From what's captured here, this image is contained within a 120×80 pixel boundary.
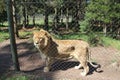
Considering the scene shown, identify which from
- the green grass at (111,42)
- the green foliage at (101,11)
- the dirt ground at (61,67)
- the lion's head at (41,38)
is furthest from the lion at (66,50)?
the green grass at (111,42)

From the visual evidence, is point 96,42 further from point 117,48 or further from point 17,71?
point 17,71

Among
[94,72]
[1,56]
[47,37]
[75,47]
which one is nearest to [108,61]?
[94,72]

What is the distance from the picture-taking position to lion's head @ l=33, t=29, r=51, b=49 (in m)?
5.72

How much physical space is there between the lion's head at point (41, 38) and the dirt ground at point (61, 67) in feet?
2.13

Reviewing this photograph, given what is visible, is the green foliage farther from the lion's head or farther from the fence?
the lion's head

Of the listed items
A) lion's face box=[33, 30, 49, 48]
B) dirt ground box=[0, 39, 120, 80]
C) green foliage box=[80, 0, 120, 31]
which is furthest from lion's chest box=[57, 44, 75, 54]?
green foliage box=[80, 0, 120, 31]

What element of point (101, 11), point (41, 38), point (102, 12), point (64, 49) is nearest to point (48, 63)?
point (64, 49)

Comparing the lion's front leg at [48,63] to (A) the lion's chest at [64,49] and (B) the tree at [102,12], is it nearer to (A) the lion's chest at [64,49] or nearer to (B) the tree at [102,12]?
(A) the lion's chest at [64,49]

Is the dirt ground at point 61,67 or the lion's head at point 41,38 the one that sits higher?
the lion's head at point 41,38

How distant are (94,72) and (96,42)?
125 inches

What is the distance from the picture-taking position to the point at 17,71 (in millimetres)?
5988

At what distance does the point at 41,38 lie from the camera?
5.75 meters

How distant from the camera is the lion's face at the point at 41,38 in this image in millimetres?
5719

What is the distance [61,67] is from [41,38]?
128 cm
